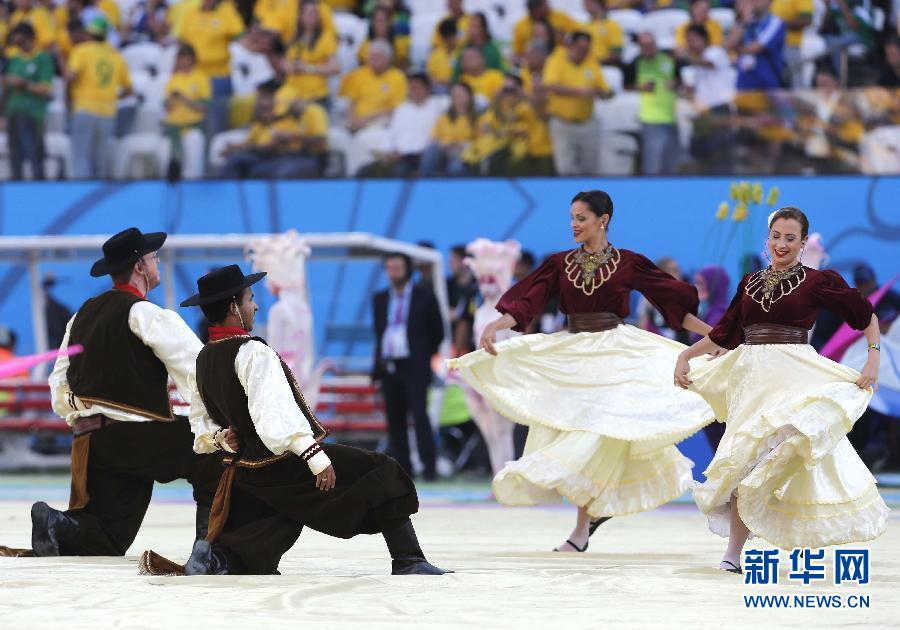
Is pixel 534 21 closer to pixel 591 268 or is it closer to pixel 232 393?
pixel 591 268

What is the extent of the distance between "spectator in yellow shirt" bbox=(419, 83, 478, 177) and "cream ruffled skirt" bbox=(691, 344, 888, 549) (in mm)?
9785

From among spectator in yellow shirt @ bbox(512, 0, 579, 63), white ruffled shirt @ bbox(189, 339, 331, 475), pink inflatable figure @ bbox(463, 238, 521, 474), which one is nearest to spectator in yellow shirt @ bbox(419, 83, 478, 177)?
spectator in yellow shirt @ bbox(512, 0, 579, 63)

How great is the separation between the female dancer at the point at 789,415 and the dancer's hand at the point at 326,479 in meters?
1.73

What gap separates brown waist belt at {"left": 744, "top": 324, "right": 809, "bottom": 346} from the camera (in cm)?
765

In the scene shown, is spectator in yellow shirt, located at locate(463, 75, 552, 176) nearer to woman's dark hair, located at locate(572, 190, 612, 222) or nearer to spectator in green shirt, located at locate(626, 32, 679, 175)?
spectator in green shirt, located at locate(626, 32, 679, 175)

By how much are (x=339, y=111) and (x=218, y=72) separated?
1.80 meters

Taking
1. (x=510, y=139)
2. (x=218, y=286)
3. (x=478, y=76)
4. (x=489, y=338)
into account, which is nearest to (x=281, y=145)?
(x=478, y=76)

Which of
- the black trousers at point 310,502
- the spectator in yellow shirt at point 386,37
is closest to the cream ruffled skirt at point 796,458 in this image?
the black trousers at point 310,502

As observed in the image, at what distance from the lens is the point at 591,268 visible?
29.1 feet

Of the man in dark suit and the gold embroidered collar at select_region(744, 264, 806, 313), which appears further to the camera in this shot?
the man in dark suit

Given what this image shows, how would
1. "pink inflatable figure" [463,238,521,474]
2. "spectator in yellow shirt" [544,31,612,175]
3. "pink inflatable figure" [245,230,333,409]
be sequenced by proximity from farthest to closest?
"spectator in yellow shirt" [544,31,612,175], "pink inflatable figure" [245,230,333,409], "pink inflatable figure" [463,238,521,474]

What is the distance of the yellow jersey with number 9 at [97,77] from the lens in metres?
18.4

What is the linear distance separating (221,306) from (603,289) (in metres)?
2.40

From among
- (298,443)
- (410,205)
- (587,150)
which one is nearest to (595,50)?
(587,150)
